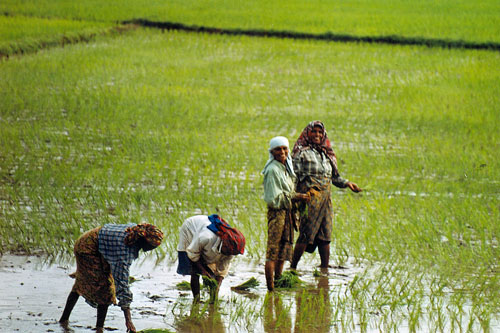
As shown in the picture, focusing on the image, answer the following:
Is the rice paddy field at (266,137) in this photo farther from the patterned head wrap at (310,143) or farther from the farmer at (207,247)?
the patterned head wrap at (310,143)

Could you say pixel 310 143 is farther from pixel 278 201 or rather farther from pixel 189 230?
pixel 189 230

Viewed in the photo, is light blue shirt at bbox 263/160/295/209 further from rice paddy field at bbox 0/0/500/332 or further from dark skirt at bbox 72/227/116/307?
dark skirt at bbox 72/227/116/307

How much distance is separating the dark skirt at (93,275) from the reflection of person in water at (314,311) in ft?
3.53

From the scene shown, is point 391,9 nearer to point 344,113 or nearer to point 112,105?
point 344,113

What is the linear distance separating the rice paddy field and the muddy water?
0.03m

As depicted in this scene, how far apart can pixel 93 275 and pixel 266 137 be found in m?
6.93

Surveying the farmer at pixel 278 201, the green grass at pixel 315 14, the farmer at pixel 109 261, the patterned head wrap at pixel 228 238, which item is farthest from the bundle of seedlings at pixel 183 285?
the green grass at pixel 315 14

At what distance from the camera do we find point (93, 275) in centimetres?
406

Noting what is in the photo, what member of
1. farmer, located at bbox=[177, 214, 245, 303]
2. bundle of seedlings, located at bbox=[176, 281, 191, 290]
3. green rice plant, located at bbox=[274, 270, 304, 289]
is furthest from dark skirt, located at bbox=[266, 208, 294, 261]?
bundle of seedlings, located at bbox=[176, 281, 191, 290]

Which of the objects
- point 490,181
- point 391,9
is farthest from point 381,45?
point 490,181

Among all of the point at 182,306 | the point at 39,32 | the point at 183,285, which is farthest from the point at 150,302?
the point at 39,32

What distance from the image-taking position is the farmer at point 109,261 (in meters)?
3.92

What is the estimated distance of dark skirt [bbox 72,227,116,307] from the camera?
4.04 metres

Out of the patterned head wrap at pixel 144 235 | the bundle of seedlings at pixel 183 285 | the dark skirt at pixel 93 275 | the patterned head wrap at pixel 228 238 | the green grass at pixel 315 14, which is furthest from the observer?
the green grass at pixel 315 14
